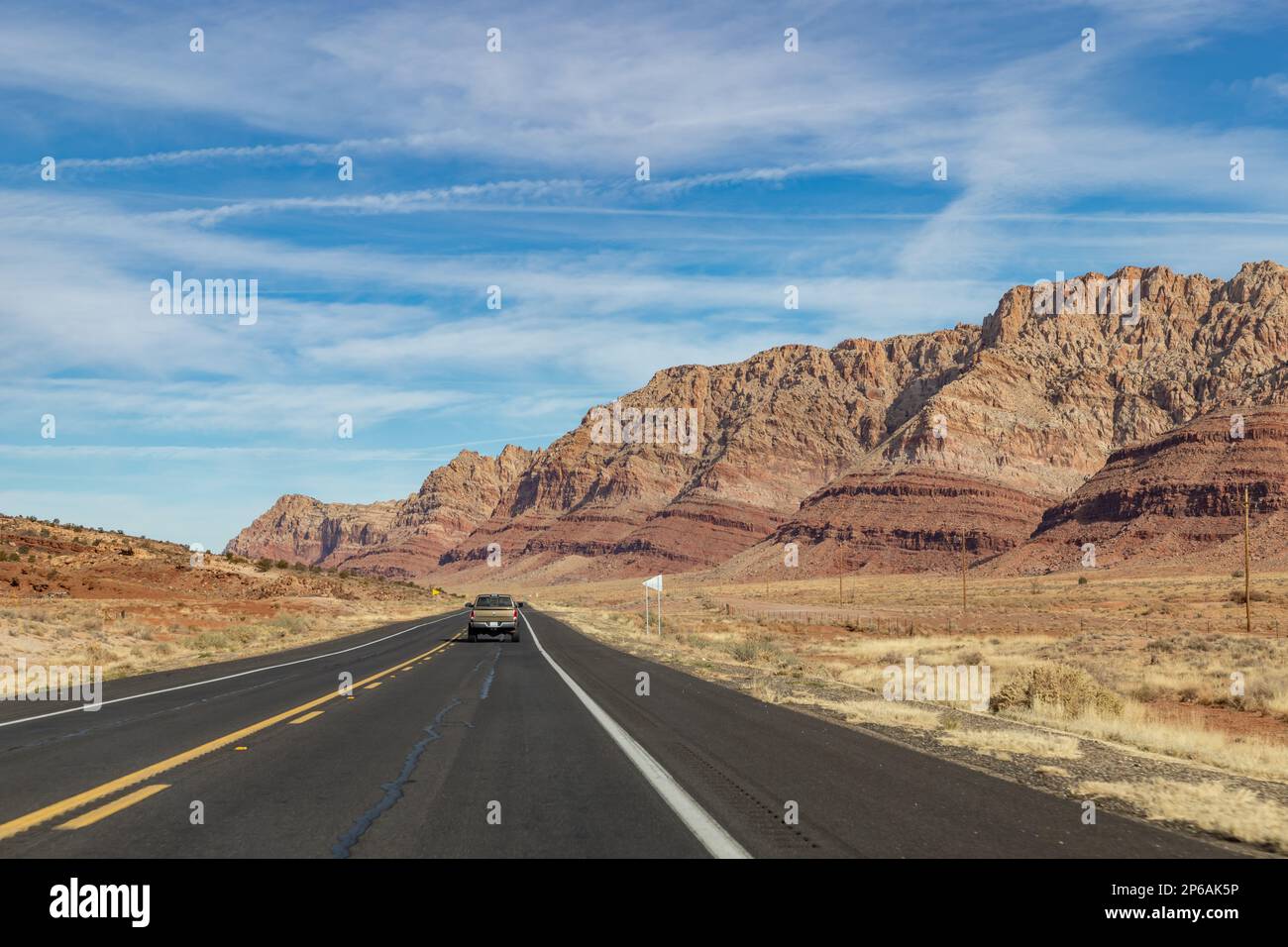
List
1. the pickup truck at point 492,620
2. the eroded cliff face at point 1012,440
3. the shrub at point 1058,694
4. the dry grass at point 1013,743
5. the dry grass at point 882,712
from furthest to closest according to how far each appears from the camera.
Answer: the eroded cliff face at point 1012,440
the pickup truck at point 492,620
the shrub at point 1058,694
the dry grass at point 882,712
the dry grass at point 1013,743

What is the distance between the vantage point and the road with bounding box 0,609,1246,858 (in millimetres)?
6164

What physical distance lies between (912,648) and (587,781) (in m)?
30.3

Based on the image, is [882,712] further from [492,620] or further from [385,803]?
[492,620]

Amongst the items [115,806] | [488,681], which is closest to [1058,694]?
[488,681]

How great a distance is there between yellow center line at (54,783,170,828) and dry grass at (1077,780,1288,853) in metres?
8.00

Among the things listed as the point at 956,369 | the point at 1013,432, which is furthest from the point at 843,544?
the point at 956,369

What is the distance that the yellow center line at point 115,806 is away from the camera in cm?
653

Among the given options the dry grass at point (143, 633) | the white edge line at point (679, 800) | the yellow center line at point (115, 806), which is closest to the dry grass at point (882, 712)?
the white edge line at point (679, 800)

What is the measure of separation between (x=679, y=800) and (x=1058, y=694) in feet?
39.5

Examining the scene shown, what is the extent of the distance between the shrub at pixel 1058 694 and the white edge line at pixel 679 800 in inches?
353

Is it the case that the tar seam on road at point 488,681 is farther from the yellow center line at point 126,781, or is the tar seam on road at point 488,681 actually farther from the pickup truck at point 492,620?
the pickup truck at point 492,620

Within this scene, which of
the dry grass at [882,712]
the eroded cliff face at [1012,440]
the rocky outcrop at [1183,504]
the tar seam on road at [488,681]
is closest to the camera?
the dry grass at [882,712]

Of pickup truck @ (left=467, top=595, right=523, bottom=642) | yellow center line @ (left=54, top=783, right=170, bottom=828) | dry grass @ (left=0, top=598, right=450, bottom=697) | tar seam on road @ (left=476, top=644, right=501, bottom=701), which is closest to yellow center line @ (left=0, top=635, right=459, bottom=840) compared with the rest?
yellow center line @ (left=54, top=783, right=170, bottom=828)
